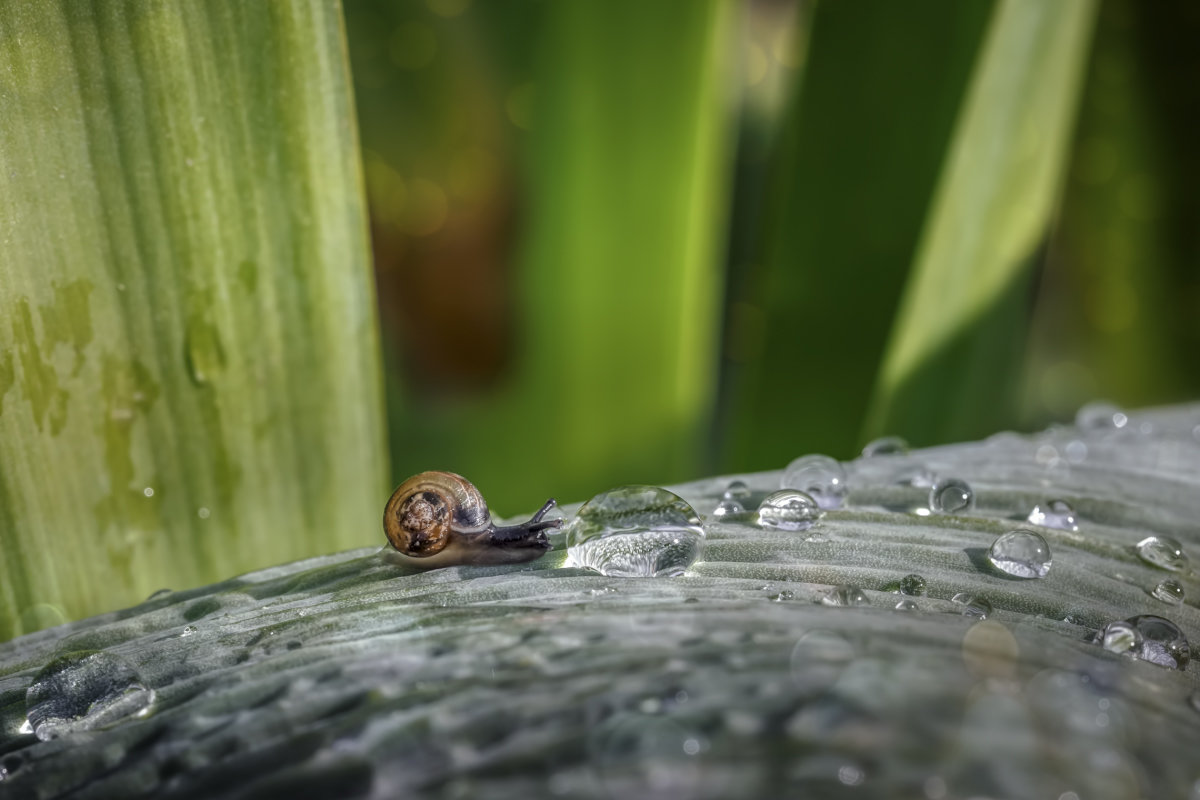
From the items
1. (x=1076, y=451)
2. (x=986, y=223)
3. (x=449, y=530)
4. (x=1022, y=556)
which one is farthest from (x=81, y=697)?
(x=986, y=223)

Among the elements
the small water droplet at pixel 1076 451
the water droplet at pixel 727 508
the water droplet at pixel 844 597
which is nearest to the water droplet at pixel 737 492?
the water droplet at pixel 727 508

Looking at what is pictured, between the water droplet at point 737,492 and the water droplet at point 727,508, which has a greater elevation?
the water droplet at point 727,508

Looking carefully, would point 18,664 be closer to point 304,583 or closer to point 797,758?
point 304,583

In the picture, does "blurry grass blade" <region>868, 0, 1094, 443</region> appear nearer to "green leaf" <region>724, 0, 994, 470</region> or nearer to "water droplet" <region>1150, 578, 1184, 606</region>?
"green leaf" <region>724, 0, 994, 470</region>

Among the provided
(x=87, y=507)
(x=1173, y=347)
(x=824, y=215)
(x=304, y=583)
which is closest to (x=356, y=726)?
(x=304, y=583)

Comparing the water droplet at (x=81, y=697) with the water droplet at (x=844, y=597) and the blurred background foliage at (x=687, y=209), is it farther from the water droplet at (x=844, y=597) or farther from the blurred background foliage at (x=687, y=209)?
the blurred background foliage at (x=687, y=209)
